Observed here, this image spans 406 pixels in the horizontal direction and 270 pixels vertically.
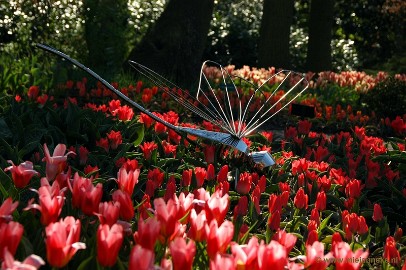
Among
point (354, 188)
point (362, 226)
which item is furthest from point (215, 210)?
point (354, 188)

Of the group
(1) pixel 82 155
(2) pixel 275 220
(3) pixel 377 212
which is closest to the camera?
(2) pixel 275 220

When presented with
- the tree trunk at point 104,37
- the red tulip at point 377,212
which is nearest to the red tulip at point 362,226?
the red tulip at point 377,212

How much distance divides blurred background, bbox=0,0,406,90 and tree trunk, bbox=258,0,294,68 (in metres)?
0.02

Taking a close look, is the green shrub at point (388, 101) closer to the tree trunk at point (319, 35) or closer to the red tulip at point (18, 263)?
the tree trunk at point (319, 35)

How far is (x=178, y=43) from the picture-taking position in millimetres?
11352

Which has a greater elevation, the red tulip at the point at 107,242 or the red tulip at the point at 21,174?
the red tulip at the point at 107,242

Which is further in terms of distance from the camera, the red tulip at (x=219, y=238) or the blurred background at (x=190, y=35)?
the blurred background at (x=190, y=35)

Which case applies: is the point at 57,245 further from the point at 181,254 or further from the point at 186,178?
the point at 186,178

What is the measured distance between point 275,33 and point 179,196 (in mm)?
12962

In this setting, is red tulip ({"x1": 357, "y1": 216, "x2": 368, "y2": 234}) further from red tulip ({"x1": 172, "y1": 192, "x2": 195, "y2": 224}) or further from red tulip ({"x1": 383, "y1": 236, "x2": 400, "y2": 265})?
red tulip ({"x1": 172, "y1": 192, "x2": 195, "y2": 224})

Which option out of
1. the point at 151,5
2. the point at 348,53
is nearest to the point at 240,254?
the point at 151,5

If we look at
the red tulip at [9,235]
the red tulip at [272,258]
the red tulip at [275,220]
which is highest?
the red tulip at [272,258]

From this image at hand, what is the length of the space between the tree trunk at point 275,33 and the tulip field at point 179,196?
7200mm

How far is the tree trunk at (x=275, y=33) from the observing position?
15016 millimetres
